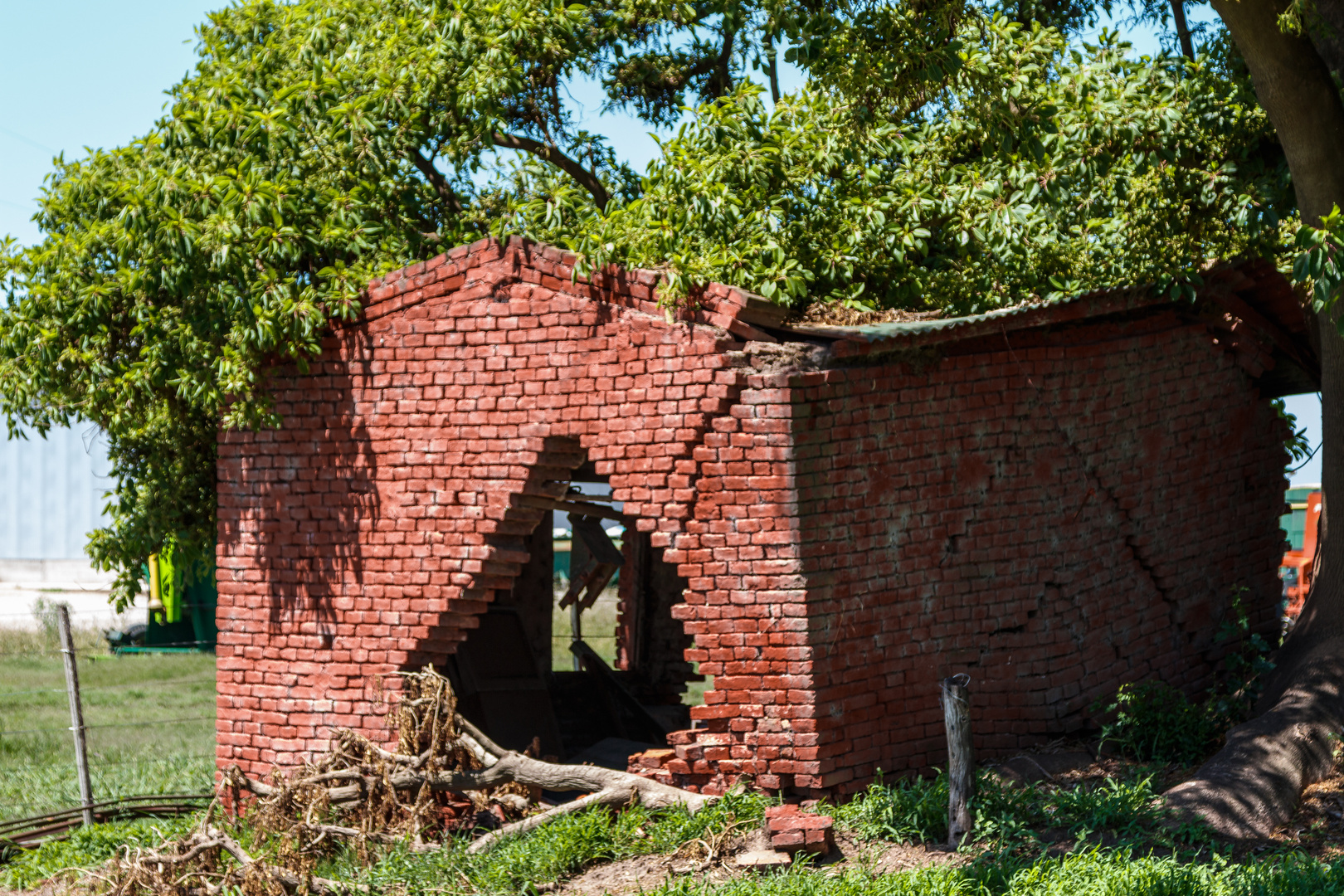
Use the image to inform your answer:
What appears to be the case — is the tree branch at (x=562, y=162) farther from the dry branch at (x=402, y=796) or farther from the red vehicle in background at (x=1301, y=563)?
the red vehicle in background at (x=1301, y=563)

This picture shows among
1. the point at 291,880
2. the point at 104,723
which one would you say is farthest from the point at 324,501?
the point at 104,723

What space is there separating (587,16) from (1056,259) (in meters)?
4.00

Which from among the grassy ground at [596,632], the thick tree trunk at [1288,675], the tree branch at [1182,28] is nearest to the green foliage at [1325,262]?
the thick tree trunk at [1288,675]

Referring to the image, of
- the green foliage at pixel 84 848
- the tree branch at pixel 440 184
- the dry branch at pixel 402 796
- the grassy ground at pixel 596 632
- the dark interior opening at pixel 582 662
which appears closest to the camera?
the dry branch at pixel 402 796

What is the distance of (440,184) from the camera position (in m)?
9.68

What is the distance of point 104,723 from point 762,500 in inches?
437

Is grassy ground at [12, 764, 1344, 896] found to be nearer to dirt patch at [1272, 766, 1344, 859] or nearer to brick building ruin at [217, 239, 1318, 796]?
dirt patch at [1272, 766, 1344, 859]

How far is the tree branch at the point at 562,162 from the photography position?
10.3 metres

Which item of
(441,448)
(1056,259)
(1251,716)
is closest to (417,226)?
(441,448)

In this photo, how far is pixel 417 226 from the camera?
30.2 feet

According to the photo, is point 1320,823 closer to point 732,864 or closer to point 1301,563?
point 732,864

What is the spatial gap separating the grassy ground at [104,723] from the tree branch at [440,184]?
201 inches

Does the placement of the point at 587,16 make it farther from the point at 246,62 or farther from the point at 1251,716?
the point at 1251,716

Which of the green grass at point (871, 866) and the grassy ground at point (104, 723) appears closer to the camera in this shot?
the green grass at point (871, 866)
